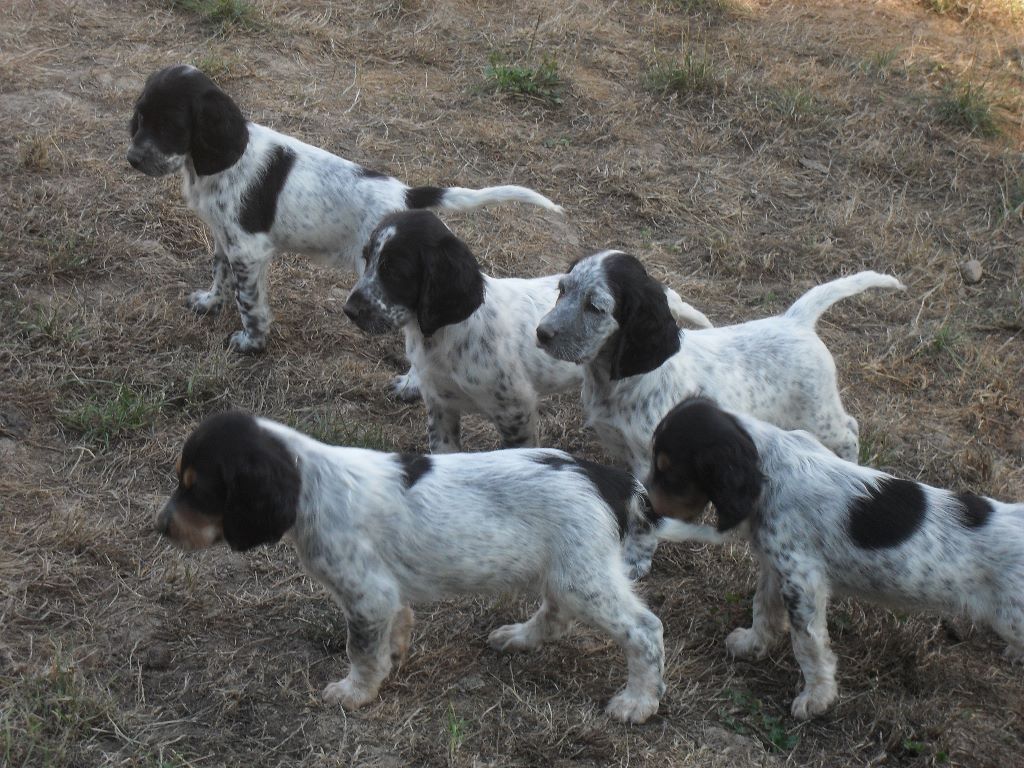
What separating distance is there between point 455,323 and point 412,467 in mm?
1381

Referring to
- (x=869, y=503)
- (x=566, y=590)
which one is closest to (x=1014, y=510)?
(x=869, y=503)

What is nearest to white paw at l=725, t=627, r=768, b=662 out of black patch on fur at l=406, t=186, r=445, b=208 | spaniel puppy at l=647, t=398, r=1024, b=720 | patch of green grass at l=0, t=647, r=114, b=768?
spaniel puppy at l=647, t=398, r=1024, b=720

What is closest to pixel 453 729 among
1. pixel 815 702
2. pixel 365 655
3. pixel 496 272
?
pixel 365 655

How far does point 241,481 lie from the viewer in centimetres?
422

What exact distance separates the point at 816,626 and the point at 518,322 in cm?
222

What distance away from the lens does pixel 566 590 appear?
4.73 metres

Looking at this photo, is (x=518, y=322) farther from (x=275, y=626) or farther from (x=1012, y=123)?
(x=1012, y=123)

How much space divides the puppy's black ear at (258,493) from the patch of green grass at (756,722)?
6.83 ft

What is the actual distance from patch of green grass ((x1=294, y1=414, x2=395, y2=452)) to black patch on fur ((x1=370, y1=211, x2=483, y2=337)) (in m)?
0.86

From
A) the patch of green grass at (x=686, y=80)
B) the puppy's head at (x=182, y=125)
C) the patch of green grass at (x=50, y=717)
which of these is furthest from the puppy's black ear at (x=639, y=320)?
the patch of green grass at (x=686, y=80)

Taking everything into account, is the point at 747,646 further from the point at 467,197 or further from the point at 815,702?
the point at 467,197

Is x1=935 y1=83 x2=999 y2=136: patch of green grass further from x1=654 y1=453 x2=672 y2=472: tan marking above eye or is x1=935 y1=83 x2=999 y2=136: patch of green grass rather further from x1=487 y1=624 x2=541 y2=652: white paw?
x1=487 y1=624 x2=541 y2=652: white paw

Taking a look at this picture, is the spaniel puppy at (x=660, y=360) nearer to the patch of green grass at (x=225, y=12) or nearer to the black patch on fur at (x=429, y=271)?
the black patch on fur at (x=429, y=271)

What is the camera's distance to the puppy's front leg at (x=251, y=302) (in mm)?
7113
